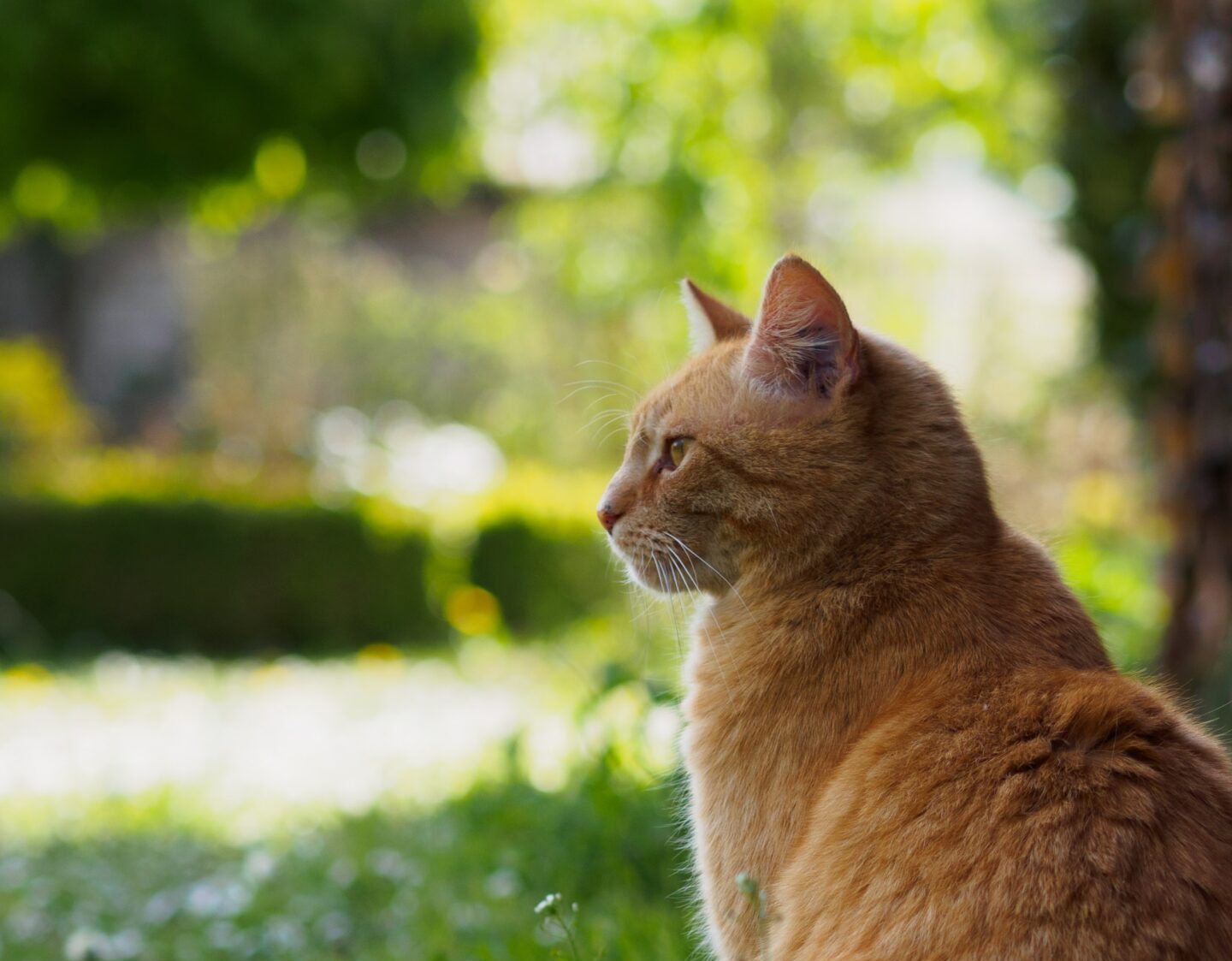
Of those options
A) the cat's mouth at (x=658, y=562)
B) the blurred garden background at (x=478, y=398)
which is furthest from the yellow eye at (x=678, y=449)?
the blurred garden background at (x=478, y=398)

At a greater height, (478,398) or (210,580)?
(478,398)

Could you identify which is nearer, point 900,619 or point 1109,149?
point 900,619

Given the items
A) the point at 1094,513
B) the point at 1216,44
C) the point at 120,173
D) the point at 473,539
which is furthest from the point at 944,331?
the point at 1216,44

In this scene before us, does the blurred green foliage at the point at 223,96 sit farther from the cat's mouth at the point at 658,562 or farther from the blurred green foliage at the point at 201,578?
the cat's mouth at the point at 658,562

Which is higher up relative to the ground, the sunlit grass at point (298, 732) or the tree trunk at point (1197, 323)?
the tree trunk at point (1197, 323)

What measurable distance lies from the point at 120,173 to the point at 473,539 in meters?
3.46

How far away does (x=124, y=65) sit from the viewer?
25.5ft

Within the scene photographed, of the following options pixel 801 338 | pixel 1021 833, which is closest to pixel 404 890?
pixel 801 338

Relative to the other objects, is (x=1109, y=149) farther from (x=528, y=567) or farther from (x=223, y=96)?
(x=223, y=96)

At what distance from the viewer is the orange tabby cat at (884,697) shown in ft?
4.97

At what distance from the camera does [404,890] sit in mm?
3359

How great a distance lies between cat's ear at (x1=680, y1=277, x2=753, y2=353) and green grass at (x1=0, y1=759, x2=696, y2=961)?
91 centimetres

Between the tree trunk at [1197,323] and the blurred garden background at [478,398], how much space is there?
0.05 feet

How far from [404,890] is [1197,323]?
2999 mm
